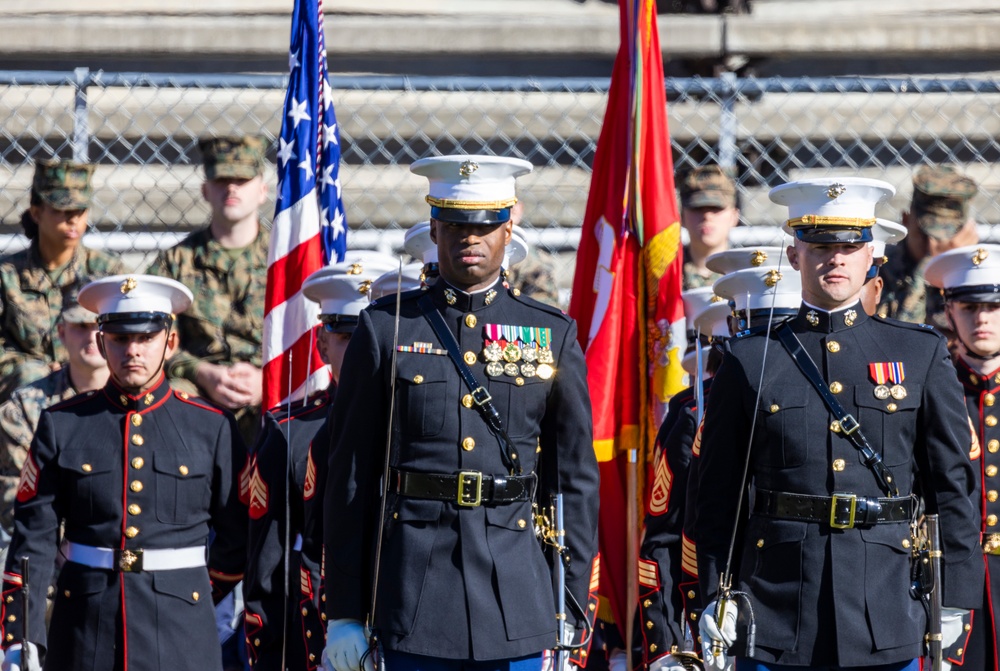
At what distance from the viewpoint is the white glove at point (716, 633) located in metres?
4.41

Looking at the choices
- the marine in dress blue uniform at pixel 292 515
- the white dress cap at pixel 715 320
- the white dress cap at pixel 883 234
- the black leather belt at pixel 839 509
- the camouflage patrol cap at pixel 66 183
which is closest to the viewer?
the black leather belt at pixel 839 509

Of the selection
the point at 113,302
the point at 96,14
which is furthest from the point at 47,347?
the point at 96,14

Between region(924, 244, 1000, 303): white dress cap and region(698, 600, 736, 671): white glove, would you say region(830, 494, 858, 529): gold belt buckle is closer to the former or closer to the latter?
region(698, 600, 736, 671): white glove

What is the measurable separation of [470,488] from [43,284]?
329cm

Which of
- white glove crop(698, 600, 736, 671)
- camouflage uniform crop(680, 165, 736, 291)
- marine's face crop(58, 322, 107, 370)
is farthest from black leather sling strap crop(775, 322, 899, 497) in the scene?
marine's face crop(58, 322, 107, 370)

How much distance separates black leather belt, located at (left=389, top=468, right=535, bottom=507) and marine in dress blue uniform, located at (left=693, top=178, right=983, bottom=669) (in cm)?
59

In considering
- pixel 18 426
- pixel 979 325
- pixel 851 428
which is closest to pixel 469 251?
pixel 851 428

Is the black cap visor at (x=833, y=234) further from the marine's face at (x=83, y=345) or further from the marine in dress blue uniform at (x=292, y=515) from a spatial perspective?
the marine's face at (x=83, y=345)

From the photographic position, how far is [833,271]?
4.59 m

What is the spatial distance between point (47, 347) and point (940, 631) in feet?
13.0

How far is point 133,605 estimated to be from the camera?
217 inches

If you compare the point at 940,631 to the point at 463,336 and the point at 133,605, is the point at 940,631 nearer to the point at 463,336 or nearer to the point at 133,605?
the point at 463,336

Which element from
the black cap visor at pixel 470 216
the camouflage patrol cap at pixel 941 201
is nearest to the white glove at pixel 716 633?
the black cap visor at pixel 470 216

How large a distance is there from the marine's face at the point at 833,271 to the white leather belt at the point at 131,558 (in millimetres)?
2245
